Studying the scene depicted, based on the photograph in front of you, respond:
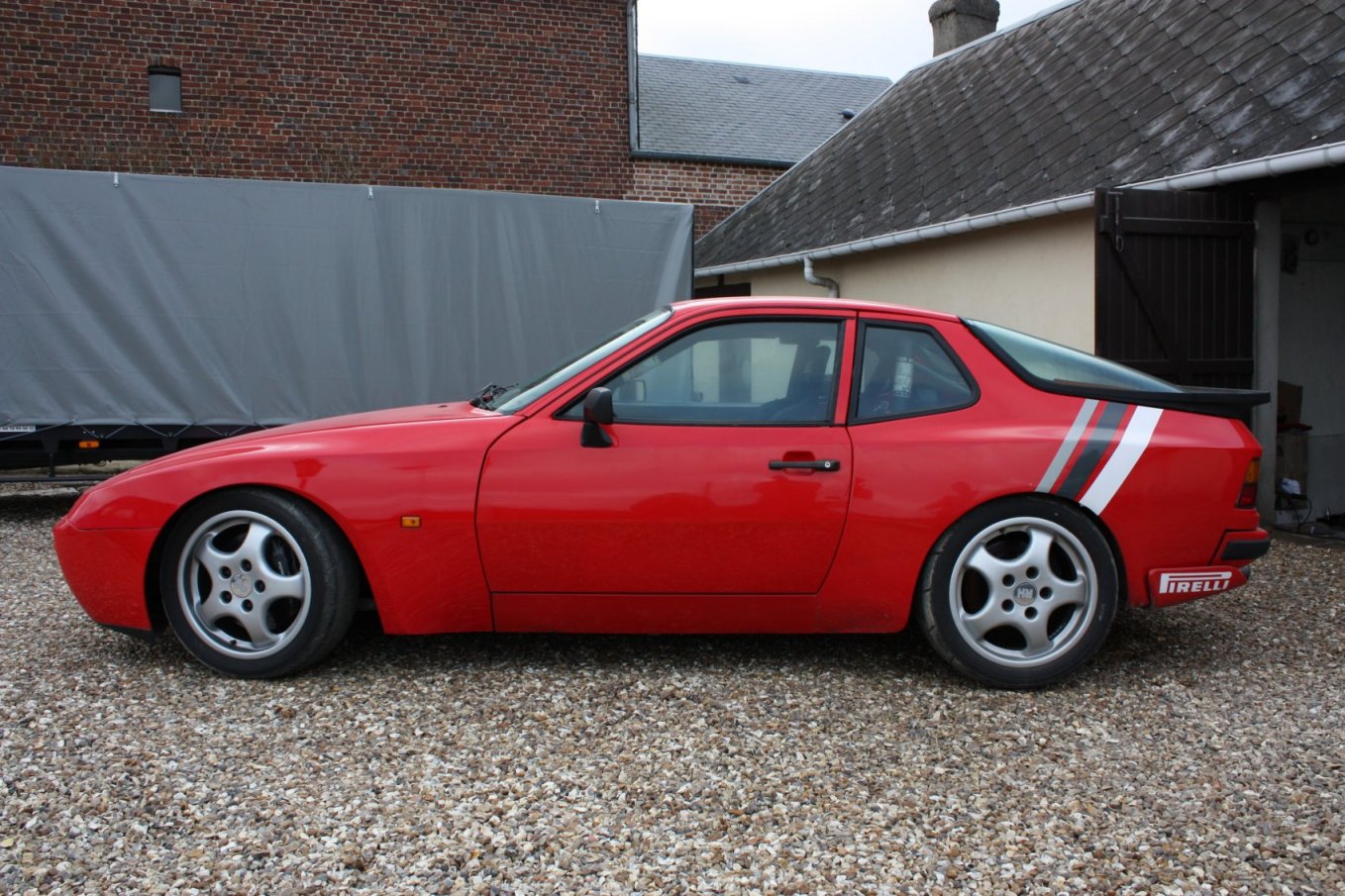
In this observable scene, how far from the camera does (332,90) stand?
14.8 meters

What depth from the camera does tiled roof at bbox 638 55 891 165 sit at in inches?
687

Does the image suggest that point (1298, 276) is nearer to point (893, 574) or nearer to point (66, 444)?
point (893, 574)

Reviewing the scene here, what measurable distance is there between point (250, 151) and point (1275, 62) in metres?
12.1

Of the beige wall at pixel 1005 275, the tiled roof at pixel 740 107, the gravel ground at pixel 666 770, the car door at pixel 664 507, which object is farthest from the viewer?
the tiled roof at pixel 740 107

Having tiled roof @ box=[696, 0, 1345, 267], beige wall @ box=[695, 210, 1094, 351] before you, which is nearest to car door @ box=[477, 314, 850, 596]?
tiled roof @ box=[696, 0, 1345, 267]

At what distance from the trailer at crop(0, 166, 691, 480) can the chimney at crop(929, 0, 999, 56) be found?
994 centimetres

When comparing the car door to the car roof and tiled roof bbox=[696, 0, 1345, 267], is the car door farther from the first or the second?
tiled roof bbox=[696, 0, 1345, 267]

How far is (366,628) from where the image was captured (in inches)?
185

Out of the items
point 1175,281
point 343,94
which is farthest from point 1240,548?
point 343,94

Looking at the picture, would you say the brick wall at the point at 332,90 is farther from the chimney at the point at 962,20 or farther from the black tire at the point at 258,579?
the black tire at the point at 258,579

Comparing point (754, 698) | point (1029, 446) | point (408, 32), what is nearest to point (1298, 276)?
point (1029, 446)

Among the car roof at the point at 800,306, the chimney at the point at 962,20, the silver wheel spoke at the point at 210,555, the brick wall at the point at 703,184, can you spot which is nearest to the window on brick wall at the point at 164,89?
the brick wall at the point at 703,184

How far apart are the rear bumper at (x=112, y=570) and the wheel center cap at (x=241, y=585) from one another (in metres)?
0.31

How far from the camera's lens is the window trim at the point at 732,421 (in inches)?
156
